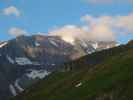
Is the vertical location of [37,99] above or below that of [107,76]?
below

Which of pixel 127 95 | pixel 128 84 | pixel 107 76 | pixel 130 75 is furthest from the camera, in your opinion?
pixel 107 76

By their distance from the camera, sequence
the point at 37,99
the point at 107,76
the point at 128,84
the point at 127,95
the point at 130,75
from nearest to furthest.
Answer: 1. the point at 127,95
2. the point at 128,84
3. the point at 130,75
4. the point at 107,76
5. the point at 37,99

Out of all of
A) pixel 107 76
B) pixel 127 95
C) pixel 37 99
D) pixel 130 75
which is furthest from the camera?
pixel 37 99

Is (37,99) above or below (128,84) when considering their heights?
below

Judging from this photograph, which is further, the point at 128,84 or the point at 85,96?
the point at 85,96

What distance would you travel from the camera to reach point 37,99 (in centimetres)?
18662

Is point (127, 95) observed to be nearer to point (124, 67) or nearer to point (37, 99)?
point (124, 67)

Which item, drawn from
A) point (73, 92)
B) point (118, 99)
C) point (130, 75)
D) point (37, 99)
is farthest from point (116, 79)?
point (37, 99)

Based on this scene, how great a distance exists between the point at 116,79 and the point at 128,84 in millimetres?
11003

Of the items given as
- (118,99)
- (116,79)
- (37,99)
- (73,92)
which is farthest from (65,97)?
(37,99)

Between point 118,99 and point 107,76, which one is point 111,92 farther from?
point 107,76

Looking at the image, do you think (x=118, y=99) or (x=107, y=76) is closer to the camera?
(x=118, y=99)

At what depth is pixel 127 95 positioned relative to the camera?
313ft

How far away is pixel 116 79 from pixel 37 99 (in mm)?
79732
